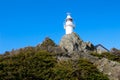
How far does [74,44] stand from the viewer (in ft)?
269

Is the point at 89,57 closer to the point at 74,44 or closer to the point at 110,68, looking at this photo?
the point at 110,68

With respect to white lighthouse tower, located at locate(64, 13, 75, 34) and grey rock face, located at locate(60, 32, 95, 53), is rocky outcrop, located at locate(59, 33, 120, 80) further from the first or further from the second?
white lighthouse tower, located at locate(64, 13, 75, 34)

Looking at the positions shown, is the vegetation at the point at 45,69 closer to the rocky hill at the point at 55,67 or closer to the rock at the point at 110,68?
the rocky hill at the point at 55,67

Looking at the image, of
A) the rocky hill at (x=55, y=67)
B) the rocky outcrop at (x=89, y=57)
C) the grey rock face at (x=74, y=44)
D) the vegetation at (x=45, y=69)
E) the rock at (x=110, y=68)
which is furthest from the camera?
the grey rock face at (x=74, y=44)

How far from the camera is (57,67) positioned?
56.7m

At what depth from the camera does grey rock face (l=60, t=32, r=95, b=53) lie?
265ft

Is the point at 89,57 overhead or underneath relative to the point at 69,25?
underneath

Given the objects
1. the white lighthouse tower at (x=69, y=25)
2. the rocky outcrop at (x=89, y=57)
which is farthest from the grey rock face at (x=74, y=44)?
the white lighthouse tower at (x=69, y=25)

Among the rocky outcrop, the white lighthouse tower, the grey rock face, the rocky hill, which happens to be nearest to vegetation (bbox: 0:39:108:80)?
the rocky hill

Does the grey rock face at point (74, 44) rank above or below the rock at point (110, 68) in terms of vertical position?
above

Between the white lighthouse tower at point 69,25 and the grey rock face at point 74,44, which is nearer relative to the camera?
the grey rock face at point 74,44

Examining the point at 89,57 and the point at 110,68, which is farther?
the point at 89,57

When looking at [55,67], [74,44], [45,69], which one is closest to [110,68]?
[55,67]

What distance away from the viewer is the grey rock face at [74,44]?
80875 millimetres
